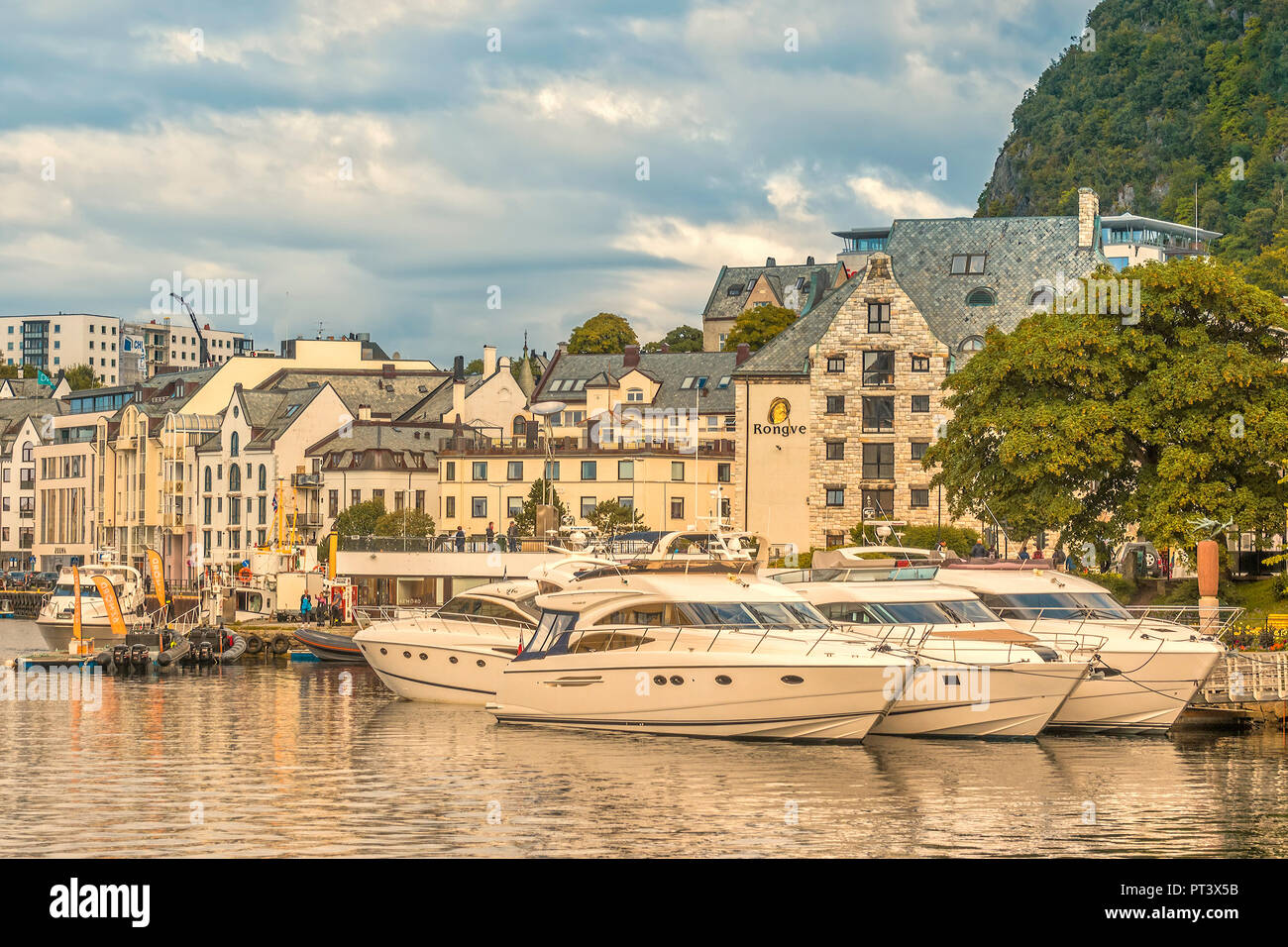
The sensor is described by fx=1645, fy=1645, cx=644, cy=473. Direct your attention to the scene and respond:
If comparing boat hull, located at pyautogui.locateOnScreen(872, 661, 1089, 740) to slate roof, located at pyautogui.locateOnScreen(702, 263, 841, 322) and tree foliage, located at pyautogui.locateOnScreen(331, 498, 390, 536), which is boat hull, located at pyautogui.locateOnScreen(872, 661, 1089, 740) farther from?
slate roof, located at pyautogui.locateOnScreen(702, 263, 841, 322)

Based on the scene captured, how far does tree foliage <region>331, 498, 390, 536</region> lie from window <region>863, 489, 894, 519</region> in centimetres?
3231

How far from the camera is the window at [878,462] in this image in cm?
9025

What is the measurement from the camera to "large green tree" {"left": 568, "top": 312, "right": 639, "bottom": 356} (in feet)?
468

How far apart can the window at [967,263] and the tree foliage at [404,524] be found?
36.2 m

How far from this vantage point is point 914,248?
9638cm

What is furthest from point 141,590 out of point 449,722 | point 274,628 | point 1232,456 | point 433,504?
point 1232,456

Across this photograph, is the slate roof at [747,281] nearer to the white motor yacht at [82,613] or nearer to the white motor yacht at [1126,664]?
the white motor yacht at [82,613]

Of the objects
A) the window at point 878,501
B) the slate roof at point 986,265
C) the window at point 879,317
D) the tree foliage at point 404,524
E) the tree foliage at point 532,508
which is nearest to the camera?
the window at point 878,501

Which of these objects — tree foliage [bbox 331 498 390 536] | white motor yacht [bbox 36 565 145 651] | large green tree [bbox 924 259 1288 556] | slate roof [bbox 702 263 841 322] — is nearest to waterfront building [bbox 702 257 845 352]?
slate roof [bbox 702 263 841 322]

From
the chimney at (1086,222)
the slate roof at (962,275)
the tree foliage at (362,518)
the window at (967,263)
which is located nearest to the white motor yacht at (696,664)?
the slate roof at (962,275)

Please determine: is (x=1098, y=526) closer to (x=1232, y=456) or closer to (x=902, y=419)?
(x=1232, y=456)

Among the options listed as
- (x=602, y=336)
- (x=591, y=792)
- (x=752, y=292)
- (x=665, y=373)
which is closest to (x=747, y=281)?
(x=752, y=292)

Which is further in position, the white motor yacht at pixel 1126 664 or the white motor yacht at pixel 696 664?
the white motor yacht at pixel 1126 664
